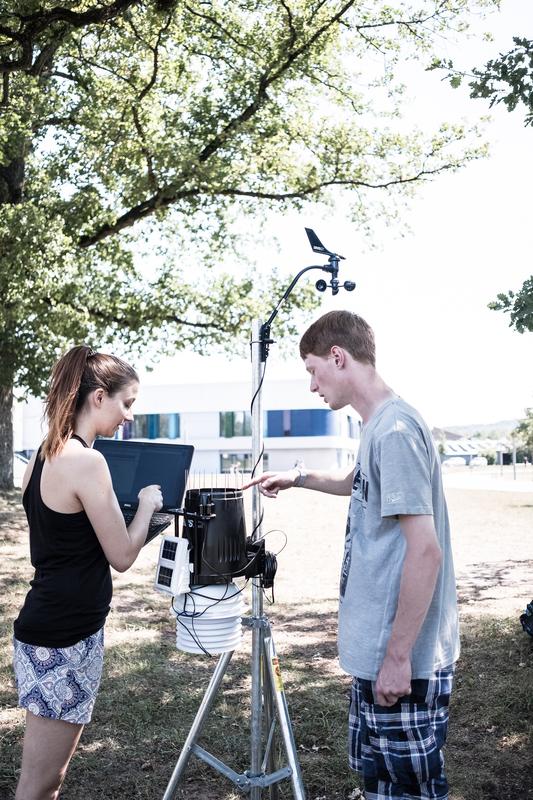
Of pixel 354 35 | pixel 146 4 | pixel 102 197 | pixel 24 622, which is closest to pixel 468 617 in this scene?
pixel 24 622

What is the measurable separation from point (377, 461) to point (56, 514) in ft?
Result: 3.08

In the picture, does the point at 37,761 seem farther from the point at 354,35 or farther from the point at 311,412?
the point at 311,412

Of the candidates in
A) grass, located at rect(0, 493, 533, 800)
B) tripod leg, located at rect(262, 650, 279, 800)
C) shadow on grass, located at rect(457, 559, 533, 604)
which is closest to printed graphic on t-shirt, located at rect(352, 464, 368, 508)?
tripod leg, located at rect(262, 650, 279, 800)

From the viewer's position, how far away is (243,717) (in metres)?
4.61

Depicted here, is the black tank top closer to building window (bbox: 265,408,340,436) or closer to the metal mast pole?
the metal mast pole

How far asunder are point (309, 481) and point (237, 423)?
47.2 m

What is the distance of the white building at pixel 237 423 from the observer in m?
49.2

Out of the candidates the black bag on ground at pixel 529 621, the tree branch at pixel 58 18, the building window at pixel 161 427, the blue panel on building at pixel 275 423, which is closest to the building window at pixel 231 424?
the blue panel on building at pixel 275 423

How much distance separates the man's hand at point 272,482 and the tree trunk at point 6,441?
44.9ft

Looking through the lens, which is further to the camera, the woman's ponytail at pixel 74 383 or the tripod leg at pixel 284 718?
the tripod leg at pixel 284 718

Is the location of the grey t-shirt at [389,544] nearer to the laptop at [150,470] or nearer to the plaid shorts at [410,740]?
the plaid shorts at [410,740]

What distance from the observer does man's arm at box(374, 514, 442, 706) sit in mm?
2086

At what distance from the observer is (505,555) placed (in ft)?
38.1

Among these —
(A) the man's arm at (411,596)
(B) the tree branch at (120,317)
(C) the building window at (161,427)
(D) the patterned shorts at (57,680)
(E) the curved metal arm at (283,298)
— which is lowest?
(D) the patterned shorts at (57,680)
